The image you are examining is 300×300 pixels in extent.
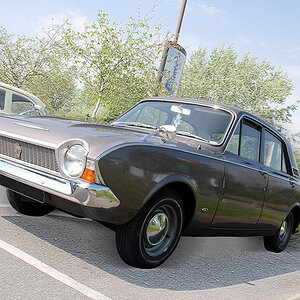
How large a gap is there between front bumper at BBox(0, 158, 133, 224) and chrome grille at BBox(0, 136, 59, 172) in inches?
3.7

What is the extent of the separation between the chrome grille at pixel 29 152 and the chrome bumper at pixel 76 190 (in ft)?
0.32

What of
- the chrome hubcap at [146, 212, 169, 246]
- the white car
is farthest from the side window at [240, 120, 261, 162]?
the white car

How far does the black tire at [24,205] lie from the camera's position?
14.2 feet

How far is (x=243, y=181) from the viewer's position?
425 cm

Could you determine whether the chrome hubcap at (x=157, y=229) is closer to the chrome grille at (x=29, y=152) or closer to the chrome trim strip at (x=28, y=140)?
the chrome grille at (x=29, y=152)

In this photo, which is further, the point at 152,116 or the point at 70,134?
the point at 152,116

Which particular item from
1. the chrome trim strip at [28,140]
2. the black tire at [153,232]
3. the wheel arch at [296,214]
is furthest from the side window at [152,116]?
the wheel arch at [296,214]

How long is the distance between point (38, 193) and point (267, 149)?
10.4ft

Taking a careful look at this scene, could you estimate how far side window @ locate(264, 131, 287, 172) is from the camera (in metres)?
5.07

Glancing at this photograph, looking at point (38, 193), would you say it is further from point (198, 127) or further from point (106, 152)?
point (198, 127)

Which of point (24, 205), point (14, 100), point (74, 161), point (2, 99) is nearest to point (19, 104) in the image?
point (14, 100)

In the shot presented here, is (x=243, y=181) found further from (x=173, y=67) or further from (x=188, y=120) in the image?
(x=173, y=67)

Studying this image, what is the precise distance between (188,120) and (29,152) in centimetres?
179

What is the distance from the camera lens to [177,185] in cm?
349
